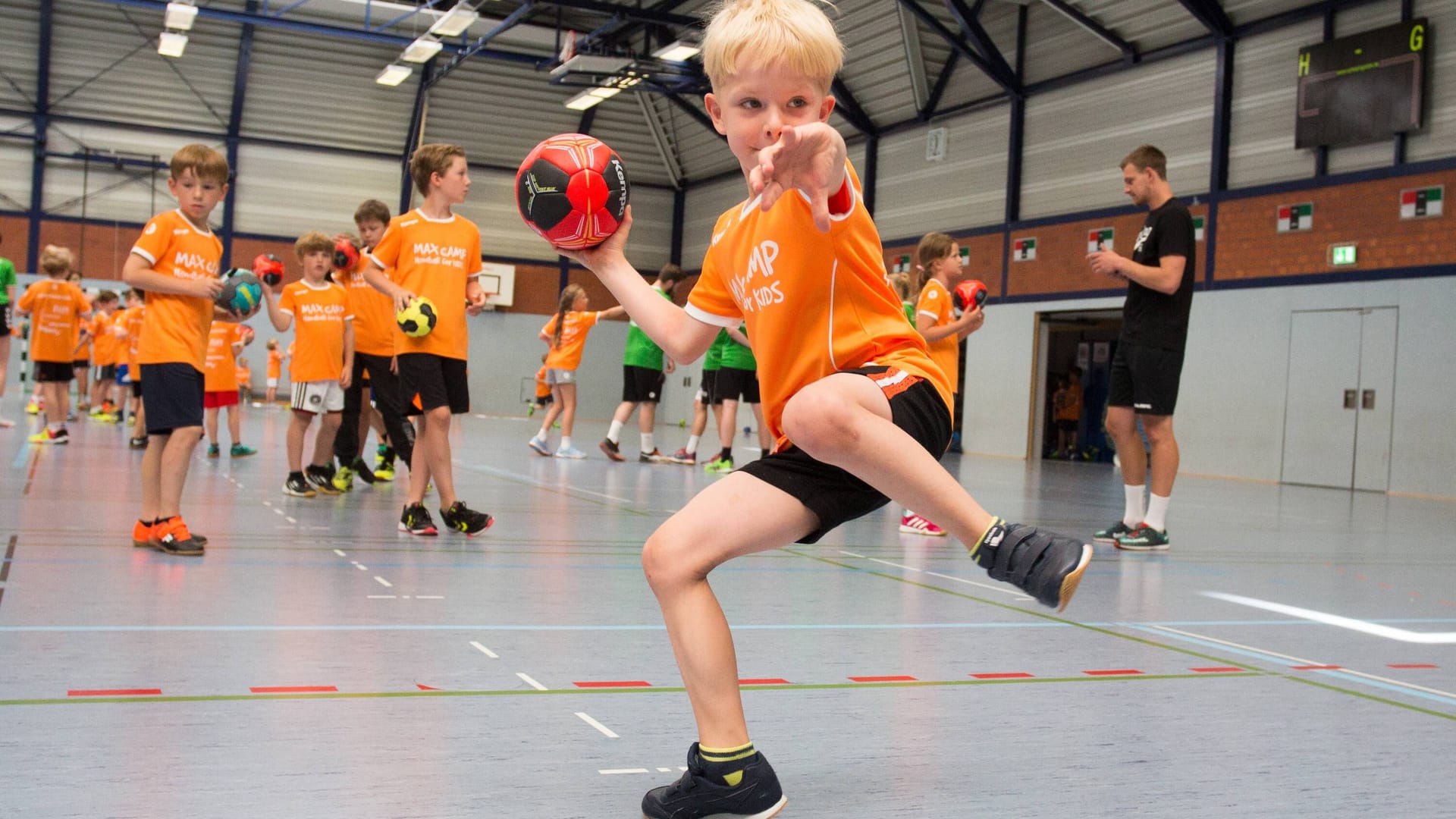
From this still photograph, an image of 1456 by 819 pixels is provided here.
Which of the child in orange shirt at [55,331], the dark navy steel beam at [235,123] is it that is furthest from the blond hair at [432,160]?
the dark navy steel beam at [235,123]

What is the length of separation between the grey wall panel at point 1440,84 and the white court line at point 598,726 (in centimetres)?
1471

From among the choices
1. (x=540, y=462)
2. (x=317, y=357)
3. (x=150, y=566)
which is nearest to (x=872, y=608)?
(x=150, y=566)

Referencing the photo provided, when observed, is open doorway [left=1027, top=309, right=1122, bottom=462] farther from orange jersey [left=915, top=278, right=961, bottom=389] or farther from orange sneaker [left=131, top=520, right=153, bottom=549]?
orange sneaker [left=131, top=520, right=153, bottom=549]

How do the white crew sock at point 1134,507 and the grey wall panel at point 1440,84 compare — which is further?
the grey wall panel at point 1440,84

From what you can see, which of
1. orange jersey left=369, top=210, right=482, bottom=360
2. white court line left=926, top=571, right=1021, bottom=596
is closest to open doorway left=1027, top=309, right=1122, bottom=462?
white court line left=926, top=571, right=1021, bottom=596

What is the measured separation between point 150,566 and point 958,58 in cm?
1945

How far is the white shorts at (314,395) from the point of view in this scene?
7906 mm

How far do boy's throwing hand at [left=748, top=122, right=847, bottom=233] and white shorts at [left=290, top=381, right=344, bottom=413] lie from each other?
658cm

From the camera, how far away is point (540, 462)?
38.6 feet

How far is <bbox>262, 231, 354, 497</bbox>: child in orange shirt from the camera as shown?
7914 mm

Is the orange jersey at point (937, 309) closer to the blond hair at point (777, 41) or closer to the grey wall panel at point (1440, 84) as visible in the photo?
the blond hair at point (777, 41)

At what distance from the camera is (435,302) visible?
19.3 feet

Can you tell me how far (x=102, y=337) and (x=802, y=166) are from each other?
55.3ft

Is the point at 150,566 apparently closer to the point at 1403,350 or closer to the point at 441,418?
the point at 441,418
